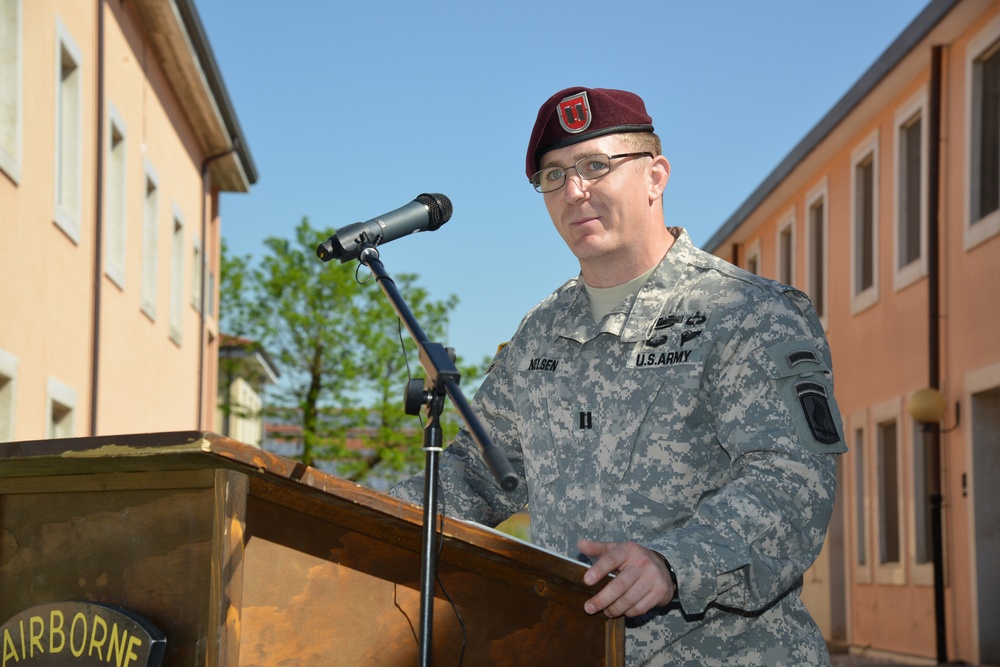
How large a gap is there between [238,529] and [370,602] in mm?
321

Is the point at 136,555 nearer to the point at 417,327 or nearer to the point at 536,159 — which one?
the point at 417,327

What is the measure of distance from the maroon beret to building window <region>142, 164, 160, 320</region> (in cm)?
1517

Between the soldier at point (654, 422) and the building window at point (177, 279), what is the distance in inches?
683

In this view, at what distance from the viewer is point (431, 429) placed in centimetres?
267

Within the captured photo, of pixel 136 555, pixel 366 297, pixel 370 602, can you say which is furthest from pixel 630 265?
pixel 366 297

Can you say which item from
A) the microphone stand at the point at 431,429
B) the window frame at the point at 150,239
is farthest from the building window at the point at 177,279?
the microphone stand at the point at 431,429

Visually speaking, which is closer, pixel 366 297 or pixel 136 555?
pixel 136 555

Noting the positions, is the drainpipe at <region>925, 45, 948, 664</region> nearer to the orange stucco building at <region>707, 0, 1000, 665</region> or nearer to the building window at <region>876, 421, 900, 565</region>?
the orange stucco building at <region>707, 0, 1000, 665</region>

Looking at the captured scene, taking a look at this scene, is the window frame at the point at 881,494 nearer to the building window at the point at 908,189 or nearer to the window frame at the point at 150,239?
the building window at the point at 908,189

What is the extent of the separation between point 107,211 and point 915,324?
363 inches

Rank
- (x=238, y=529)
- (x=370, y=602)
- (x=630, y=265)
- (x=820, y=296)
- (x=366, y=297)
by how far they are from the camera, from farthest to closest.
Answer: (x=366, y=297) < (x=820, y=296) < (x=630, y=265) < (x=370, y=602) < (x=238, y=529)

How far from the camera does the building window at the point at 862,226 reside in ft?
64.2

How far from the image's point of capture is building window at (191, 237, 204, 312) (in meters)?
22.7

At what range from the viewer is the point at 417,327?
2.80 m
